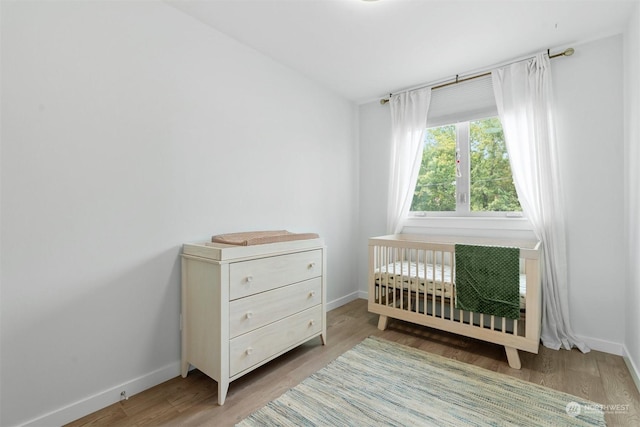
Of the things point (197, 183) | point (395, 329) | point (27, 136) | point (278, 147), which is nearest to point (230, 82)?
point (278, 147)

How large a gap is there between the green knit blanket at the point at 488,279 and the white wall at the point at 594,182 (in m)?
0.78

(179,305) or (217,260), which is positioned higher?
(217,260)

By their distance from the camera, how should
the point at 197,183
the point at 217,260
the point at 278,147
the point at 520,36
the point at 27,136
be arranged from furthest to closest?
the point at 278,147
the point at 520,36
the point at 197,183
the point at 217,260
the point at 27,136

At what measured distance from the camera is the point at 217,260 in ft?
5.47

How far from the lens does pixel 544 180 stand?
2.38 metres

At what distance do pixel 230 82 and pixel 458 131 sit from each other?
7.17ft

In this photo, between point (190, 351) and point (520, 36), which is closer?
point (190, 351)

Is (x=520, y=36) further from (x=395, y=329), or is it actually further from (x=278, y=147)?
(x=395, y=329)

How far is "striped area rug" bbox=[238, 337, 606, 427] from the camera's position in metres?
1.50

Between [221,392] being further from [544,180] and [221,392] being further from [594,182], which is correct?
[594,182]

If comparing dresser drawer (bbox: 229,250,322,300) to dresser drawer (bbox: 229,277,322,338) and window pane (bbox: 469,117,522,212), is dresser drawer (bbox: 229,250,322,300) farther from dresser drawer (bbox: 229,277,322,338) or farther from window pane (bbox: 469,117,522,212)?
window pane (bbox: 469,117,522,212)

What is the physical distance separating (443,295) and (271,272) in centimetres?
132

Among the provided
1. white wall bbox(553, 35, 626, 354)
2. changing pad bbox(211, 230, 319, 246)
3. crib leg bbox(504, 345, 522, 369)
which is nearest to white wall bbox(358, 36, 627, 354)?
white wall bbox(553, 35, 626, 354)

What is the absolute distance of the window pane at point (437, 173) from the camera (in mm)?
3023
